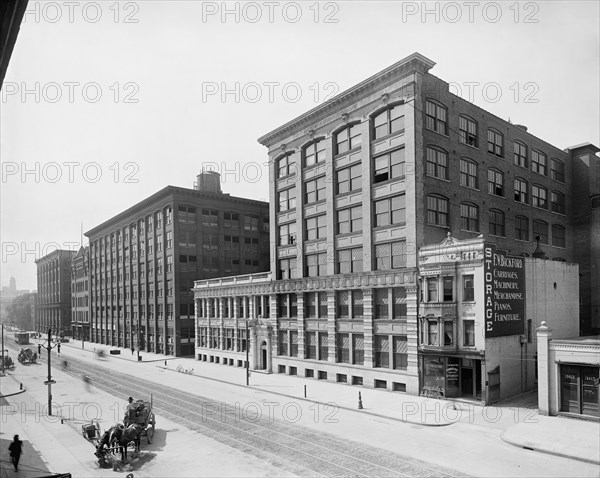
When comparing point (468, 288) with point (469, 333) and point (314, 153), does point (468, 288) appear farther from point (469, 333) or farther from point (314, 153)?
point (314, 153)

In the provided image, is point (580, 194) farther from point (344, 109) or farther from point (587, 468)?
point (587, 468)

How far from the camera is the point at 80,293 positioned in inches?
4481

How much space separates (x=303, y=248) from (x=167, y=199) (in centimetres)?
3279

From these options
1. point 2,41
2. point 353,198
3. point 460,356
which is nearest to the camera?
point 2,41

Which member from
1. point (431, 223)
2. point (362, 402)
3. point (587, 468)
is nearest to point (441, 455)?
point (587, 468)

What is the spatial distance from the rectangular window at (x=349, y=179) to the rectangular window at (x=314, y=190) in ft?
7.56

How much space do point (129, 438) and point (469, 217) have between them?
32425 millimetres

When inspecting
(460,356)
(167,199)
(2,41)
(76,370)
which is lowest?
(76,370)

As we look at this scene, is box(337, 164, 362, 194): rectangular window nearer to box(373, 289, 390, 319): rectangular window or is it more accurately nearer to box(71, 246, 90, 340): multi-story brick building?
box(373, 289, 390, 319): rectangular window

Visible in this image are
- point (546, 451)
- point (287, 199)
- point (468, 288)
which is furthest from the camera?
point (287, 199)

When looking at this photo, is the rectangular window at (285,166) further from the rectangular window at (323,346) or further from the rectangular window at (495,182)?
the rectangular window at (495,182)

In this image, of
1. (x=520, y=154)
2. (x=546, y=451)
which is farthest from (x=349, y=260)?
(x=546, y=451)

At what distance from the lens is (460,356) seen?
31500mm

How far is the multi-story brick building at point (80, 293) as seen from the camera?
351 ft
